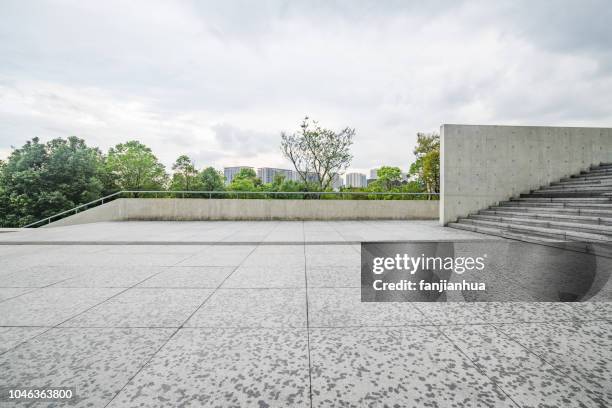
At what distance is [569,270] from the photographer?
4.13 meters

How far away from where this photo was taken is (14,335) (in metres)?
2.22

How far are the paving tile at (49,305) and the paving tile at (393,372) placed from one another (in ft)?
8.75

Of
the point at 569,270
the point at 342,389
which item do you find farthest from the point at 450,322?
the point at 569,270

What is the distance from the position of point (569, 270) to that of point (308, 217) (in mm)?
11295

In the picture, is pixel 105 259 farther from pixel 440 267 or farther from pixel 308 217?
pixel 308 217

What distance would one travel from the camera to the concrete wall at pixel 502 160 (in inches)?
429

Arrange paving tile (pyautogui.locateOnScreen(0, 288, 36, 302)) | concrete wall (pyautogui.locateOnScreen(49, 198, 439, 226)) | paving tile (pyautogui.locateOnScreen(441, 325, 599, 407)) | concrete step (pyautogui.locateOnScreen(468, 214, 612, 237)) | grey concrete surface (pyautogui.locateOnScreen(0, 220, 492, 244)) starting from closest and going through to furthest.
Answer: paving tile (pyautogui.locateOnScreen(441, 325, 599, 407))
paving tile (pyautogui.locateOnScreen(0, 288, 36, 302))
concrete step (pyautogui.locateOnScreen(468, 214, 612, 237))
grey concrete surface (pyautogui.locateOnScreen(0, 220, 492, 244))
concrete wall (pyautogui.locateOnScreen(49, 198, 439, 226))

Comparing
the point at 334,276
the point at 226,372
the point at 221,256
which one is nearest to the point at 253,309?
the point at 226,372

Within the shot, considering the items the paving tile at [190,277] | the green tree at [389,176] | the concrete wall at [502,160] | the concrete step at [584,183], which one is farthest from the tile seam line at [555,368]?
the green tree at [389,176]

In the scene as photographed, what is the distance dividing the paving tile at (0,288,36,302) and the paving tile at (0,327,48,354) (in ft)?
3.82

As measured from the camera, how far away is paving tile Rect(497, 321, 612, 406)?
1637 millimetres

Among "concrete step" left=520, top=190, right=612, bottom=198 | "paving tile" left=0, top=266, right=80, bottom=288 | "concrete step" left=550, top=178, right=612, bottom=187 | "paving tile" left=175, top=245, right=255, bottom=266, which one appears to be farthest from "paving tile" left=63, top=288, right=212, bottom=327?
"concrete step" left=550, top=178, right=612, bottom=187

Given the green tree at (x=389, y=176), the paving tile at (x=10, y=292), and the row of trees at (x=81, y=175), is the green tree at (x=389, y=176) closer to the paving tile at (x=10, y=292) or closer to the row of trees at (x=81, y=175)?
the row of trees at (x=81, y=175)

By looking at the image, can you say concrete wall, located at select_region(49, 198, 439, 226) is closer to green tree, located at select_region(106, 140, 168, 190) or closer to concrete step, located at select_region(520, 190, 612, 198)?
concrete step, located at select_region(520, 190, 612, 198)
